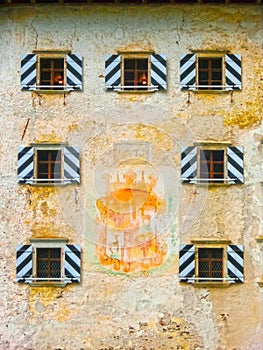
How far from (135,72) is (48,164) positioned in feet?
11.2

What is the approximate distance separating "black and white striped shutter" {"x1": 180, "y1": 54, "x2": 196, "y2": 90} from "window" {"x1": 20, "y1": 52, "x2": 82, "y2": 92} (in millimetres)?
2708

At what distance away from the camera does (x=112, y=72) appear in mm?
23609

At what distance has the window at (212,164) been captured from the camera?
23.1 m

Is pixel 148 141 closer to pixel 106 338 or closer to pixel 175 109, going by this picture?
pixel 175 109

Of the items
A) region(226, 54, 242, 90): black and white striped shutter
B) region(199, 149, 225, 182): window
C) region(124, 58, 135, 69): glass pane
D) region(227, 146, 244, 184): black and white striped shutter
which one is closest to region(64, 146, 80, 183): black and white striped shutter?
region(124, 58, 135, 69): glass pane

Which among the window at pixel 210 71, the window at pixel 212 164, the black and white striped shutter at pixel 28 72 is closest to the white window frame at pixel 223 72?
the window at pixel 210 71

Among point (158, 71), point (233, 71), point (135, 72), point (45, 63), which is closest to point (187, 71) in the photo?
point (158, 71)

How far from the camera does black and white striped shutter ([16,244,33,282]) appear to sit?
2272cm

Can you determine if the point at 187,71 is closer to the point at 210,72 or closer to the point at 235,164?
the point at 210,72

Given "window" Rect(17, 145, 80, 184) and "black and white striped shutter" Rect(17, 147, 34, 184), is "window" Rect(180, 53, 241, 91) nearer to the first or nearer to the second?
"window" Rect(17, 145, 80, 184)

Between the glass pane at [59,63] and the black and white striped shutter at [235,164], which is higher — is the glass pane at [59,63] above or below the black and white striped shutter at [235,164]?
above

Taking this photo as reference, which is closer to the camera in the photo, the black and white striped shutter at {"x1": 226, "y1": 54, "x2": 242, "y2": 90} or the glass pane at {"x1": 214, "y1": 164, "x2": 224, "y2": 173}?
the glass pane at {"x1": 214, "y1": 164, "x2": 224, "y2": 173}

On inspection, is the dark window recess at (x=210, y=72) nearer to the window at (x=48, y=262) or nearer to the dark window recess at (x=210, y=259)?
the dark window recess at (x=210, y=259)

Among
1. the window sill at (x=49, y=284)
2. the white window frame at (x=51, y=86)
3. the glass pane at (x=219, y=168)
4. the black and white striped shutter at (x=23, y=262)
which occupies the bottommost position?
the window sill at (x=49, y=284)
